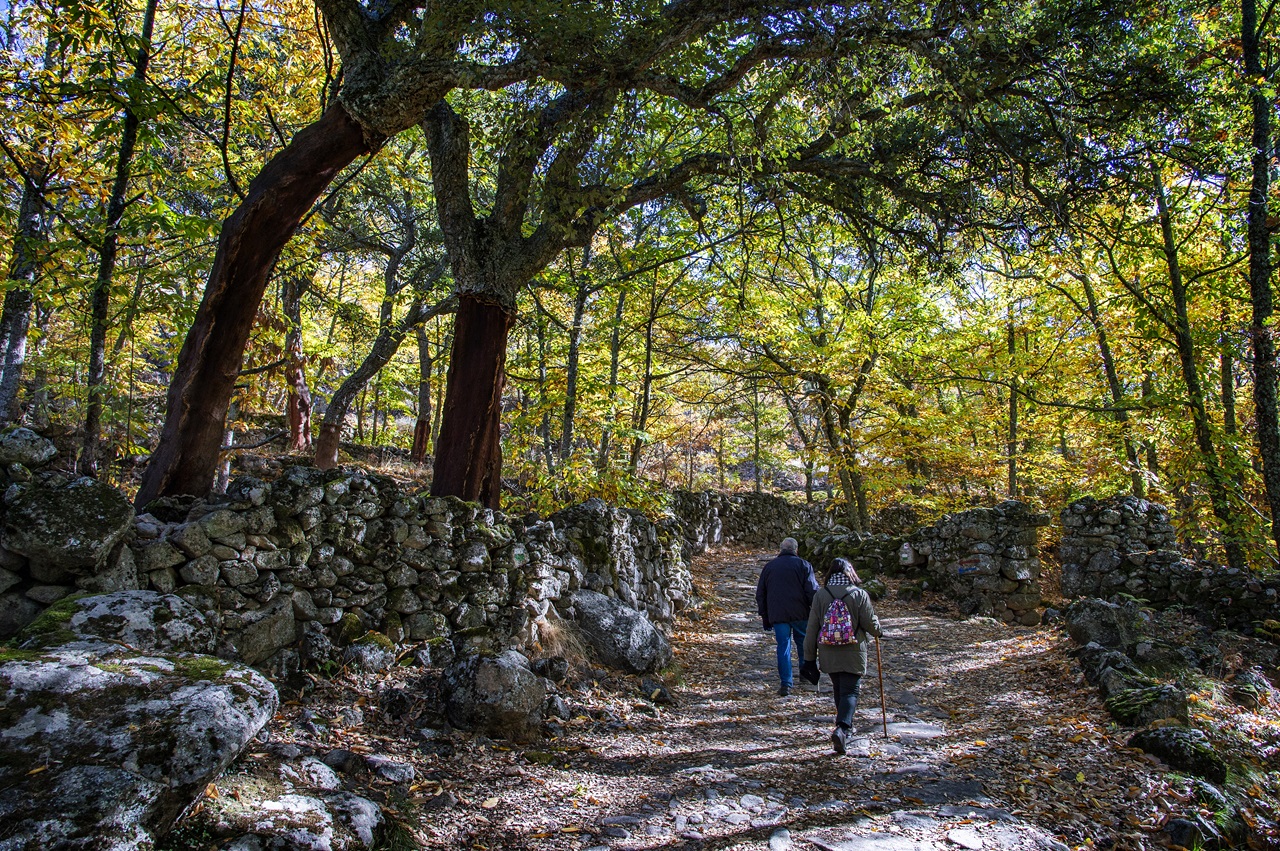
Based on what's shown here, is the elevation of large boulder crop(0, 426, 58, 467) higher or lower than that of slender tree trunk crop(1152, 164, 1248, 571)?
lower

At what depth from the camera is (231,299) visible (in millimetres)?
4660

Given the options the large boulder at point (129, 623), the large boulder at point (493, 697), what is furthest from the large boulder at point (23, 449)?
the large boulder at point (493, 697)

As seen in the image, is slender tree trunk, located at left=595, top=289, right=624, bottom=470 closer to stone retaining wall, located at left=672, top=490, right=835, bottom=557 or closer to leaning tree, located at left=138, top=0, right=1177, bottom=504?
leaning tree, located at left=138, top=0, right=1177, bottom=504

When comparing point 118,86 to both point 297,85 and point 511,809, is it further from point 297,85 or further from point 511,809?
point 511,809

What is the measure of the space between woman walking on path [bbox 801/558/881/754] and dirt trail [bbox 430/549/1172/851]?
265 millimetres

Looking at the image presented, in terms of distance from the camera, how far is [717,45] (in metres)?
4.74

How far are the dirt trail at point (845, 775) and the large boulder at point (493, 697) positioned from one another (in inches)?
10.8

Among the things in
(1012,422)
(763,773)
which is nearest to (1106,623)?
(763,773)

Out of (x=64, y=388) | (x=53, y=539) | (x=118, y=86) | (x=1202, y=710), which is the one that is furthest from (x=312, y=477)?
(x=1202, y=710)

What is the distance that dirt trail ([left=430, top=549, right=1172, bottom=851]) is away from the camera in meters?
3.37

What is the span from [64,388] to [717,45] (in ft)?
30.5

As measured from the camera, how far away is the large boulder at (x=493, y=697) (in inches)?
165

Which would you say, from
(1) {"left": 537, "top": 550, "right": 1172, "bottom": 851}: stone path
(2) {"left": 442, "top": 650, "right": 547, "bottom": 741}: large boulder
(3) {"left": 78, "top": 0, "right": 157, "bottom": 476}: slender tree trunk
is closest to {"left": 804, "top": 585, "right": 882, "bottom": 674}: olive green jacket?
(1) {"left": 537, "top": 550, "right": 1172, "bottom": 851}: stone path

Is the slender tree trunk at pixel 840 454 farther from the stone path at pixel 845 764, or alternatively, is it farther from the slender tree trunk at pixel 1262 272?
the slender tree trunk at pixel 1262 272
